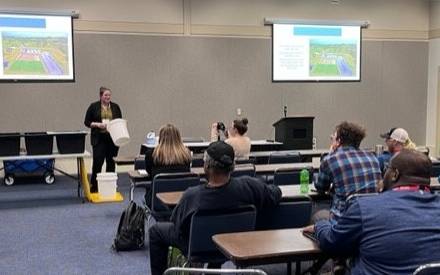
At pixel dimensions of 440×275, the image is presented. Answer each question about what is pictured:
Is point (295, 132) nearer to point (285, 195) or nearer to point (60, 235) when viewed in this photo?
point (60, 235)

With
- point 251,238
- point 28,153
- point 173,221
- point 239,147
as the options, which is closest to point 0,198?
point 28,153

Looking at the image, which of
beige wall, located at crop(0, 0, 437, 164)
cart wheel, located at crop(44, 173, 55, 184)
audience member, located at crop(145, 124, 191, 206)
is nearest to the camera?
audience member, located at crop(145, 124, 191, 206)

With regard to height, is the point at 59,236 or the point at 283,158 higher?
the point at 283,158

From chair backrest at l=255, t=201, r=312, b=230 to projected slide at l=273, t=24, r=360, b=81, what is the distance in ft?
23.3

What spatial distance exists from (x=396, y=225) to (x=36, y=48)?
786 cm

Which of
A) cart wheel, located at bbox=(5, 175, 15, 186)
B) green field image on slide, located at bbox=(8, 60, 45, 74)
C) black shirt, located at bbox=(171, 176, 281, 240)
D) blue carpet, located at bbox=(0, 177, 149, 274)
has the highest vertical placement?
green field image on slide, located at bbox=(8, 60, 45, 74)

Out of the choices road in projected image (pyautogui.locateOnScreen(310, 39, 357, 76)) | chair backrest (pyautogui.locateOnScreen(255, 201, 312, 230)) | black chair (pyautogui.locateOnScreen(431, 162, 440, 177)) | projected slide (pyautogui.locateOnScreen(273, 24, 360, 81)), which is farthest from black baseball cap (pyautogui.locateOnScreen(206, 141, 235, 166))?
road in projected image (pyautogui.locateOnScreen(310, 39, 357, 76))

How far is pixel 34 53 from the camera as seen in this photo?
8.84 m

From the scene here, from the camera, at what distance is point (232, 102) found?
33.2 feet

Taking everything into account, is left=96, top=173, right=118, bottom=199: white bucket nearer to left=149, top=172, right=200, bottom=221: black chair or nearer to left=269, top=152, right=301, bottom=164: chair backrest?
left=269, top=152, right=301, bottom=164: chair backrest

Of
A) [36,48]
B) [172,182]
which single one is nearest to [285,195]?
[172,182]

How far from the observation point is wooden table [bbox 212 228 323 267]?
2.35 metres

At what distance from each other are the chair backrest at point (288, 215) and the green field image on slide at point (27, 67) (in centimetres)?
663

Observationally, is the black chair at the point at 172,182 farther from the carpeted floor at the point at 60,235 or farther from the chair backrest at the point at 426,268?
the chair backrest at the point at 426,268
